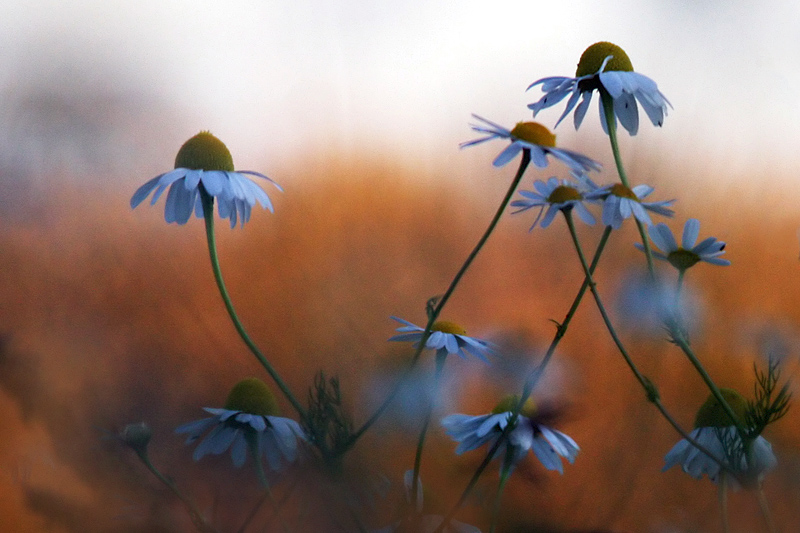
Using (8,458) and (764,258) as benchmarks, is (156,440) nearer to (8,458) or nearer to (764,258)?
(8,458)

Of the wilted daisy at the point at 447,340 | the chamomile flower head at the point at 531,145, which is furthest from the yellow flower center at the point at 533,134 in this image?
the wilted daisy at the point at 447,340

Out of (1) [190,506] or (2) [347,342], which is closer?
(1) [190,506]

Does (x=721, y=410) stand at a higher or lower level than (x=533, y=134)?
lower

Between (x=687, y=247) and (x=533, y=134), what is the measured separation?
0.11 metres

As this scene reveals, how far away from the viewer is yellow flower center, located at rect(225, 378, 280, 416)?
1.22ft

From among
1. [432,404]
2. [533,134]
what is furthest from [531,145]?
[432,404]

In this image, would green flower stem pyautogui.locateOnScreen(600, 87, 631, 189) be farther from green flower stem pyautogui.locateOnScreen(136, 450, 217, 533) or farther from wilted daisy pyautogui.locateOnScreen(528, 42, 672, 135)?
green flower stem pyautogui.locateOnScreen(136, 450, 217, 533)

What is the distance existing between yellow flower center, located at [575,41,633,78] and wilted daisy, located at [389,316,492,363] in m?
0.16

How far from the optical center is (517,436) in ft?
1.22

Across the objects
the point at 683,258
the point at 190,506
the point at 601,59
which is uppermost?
the point at 601,59

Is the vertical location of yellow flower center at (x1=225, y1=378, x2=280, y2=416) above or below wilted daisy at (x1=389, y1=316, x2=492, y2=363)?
below

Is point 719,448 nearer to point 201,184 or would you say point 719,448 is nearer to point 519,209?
point 519,209

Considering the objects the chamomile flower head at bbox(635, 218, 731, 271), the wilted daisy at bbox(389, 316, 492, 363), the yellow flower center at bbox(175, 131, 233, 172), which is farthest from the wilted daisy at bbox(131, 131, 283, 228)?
the chamomile flower head at bbox(635, 218, 731, 271)

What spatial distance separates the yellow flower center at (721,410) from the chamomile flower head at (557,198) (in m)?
0.14
